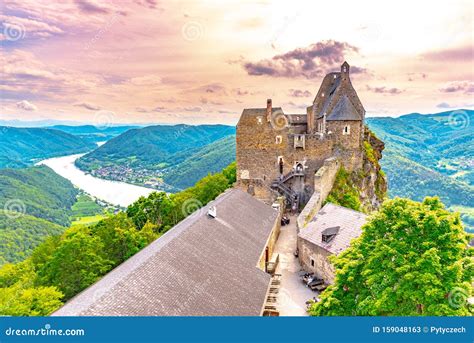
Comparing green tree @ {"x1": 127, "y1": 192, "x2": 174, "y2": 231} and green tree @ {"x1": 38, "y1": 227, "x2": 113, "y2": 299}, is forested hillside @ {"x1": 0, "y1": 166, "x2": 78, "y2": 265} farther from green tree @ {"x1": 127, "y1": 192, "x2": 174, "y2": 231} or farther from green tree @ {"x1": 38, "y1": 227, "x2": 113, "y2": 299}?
green tree @ {"x1": 38, "y1": 227, "x2": 113, "y2": 299}

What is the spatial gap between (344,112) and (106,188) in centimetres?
12195

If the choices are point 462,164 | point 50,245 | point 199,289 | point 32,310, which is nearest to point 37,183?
point 50,245

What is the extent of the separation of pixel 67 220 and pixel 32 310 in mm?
107412

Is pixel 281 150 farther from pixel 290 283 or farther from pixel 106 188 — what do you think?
pixel 106 188

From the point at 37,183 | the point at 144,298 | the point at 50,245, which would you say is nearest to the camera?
the point at 144,298

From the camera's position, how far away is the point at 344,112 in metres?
40.2

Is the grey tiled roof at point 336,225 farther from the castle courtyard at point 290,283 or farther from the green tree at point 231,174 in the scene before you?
the green tree at point 231,174

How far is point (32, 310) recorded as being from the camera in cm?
1873

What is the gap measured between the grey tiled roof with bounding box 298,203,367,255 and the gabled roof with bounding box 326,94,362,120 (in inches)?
582

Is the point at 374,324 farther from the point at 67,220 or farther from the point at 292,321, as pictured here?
the point at 67,220

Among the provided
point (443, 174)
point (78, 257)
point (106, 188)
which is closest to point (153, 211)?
point (78, 257)

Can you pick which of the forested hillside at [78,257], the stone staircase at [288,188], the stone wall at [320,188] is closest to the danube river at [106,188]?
the forested hillside at [78,257]

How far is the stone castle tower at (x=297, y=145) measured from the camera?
4047 centimetres

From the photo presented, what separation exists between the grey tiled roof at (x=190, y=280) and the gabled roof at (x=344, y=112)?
22.7 metres
